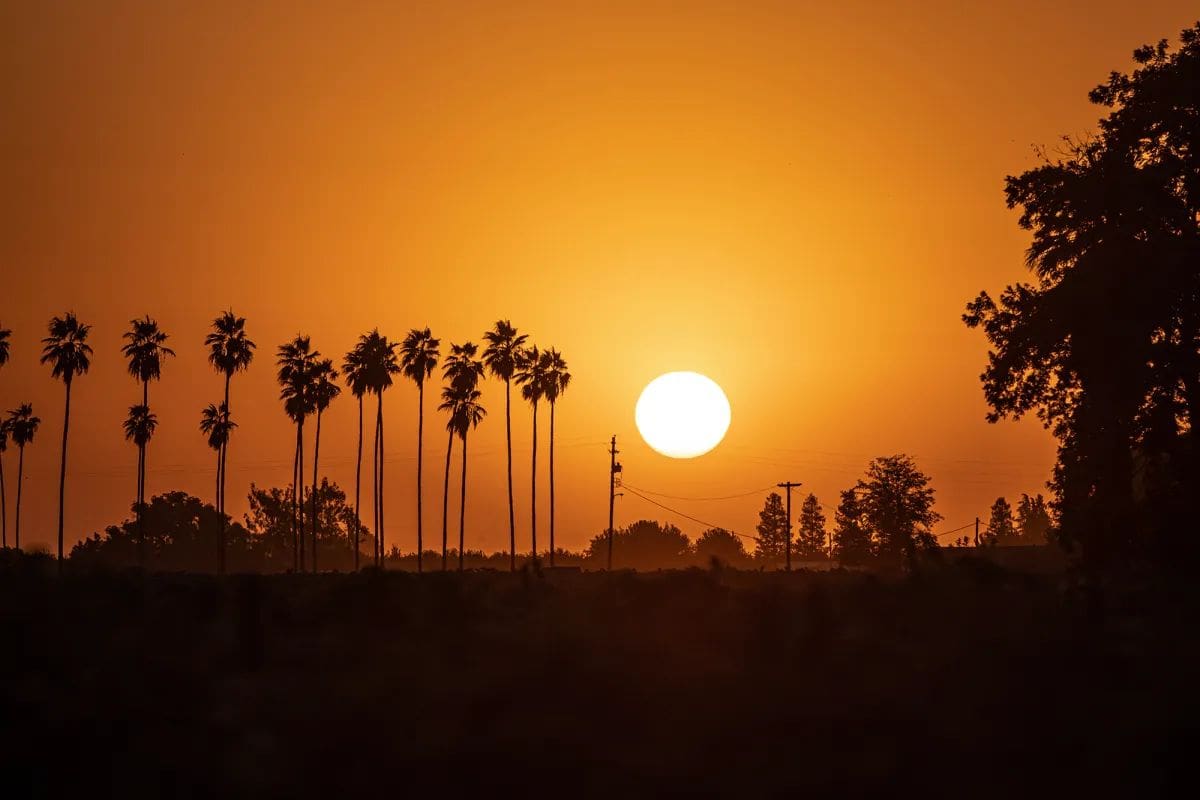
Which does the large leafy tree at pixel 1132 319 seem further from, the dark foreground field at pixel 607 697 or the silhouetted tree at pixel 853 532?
→ the silhouetted tree at pixel 853 532

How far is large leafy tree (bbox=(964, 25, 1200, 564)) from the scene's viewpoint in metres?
33.7

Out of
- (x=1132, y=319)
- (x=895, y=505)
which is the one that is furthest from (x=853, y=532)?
(x=1132, y=319)

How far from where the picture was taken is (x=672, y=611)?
89.1 feet

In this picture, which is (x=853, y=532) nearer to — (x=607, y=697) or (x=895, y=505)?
(x=895, y=505)

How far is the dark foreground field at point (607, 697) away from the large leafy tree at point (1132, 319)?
20.6 feet

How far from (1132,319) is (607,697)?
2066 centimetres

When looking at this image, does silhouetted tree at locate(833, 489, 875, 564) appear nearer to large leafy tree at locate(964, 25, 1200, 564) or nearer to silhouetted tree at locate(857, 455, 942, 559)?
silhouetted tree at locate(857, 455, 942, 559)

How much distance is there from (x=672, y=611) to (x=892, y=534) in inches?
4936

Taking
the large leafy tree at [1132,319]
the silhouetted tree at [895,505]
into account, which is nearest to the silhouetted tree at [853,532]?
the silhouetted tree at [895,505]

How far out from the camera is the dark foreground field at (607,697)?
18.2 metres

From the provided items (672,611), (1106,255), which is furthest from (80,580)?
(1106,255)

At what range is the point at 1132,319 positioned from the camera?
3384 cm

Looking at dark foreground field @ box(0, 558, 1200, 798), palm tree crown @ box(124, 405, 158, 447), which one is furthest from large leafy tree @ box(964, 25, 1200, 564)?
palm tree crown @ box(124, 405, 158, 447)

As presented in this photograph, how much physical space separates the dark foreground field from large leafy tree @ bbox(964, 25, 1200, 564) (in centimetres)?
629
